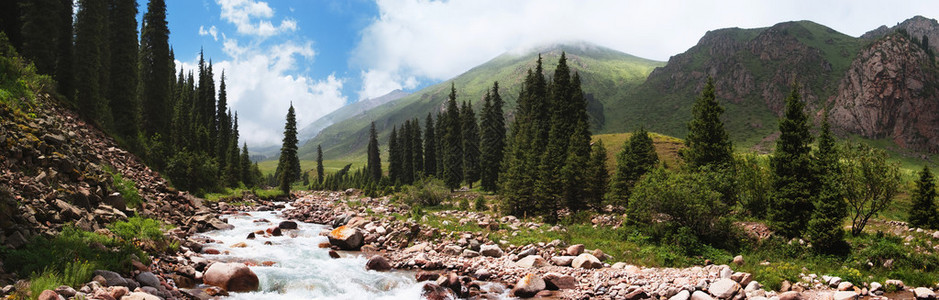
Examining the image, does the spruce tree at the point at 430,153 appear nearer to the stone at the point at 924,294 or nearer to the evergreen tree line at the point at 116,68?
the evergreen tree line at the point at 116,68

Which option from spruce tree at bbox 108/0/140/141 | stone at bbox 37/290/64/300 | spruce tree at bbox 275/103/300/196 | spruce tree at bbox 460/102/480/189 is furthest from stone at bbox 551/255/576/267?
spruce tree at bbox 275/103/300/196

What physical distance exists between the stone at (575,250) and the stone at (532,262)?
2.08 meters

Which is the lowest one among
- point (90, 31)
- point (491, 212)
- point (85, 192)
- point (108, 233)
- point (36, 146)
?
point (491, 212)

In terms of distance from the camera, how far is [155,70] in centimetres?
4903

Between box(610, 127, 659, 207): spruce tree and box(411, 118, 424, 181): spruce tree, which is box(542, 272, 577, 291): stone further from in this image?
box(411, 118, 424, 181): spruce tree

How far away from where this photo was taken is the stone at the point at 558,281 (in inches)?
747

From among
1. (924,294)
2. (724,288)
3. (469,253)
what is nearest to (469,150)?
(469,253)

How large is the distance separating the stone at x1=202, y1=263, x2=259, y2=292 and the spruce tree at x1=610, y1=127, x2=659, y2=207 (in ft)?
96.4

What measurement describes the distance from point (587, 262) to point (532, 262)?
2994mm

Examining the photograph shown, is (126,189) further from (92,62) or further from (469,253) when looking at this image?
(92,62)

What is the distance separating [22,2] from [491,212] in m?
44.6

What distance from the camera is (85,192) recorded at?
54.5ft

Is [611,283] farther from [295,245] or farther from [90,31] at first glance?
[90,31]

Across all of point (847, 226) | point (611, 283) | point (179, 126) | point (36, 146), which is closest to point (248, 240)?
point (36, 146)
